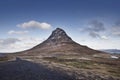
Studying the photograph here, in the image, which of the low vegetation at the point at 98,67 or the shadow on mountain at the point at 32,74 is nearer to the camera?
the shadow on mountain at the point at 32,74

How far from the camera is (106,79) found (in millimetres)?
76250

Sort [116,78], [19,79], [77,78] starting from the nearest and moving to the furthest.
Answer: [19,79] < [77,78] < [116,78]

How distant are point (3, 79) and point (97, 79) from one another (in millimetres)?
39255

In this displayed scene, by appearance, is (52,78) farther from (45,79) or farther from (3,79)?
(3,79)

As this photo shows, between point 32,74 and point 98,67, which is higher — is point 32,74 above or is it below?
below

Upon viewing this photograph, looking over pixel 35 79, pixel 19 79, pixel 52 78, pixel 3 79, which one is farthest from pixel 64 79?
pixel 3 79

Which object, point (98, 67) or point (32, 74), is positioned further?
point (98, 67)

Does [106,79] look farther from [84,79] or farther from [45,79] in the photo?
[45,79]

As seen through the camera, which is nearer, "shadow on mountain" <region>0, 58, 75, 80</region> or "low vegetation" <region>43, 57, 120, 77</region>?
"shadow on mountain" <region>0, 58, 75, 80</region>

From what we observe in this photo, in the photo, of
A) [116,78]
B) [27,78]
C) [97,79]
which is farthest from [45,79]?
[116,78]

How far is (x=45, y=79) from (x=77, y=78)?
14.1 meters

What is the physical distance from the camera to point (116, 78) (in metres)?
80.2

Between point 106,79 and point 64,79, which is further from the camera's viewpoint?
point 106,79

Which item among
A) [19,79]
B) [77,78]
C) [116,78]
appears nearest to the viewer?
[19,79]
